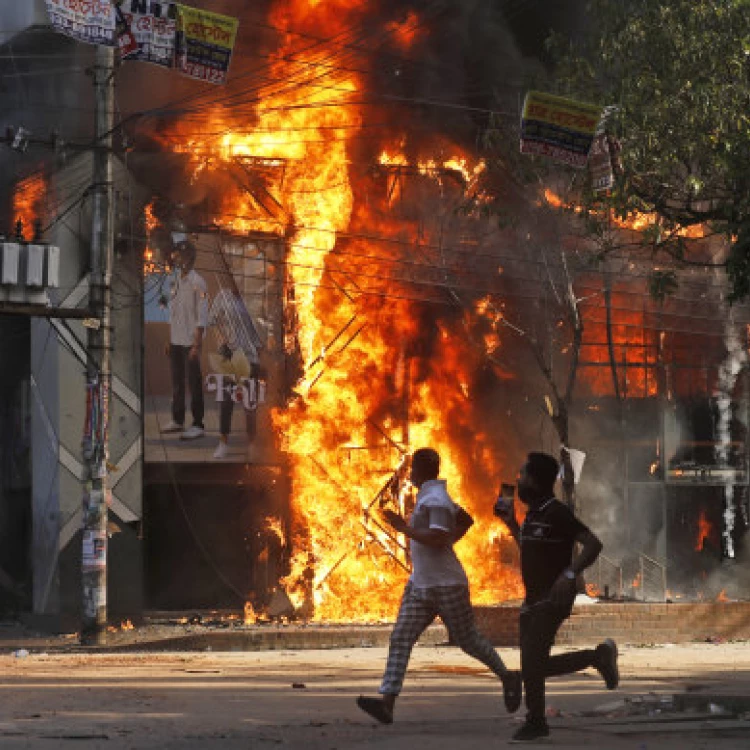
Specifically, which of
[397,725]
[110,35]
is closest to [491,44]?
[110,35]

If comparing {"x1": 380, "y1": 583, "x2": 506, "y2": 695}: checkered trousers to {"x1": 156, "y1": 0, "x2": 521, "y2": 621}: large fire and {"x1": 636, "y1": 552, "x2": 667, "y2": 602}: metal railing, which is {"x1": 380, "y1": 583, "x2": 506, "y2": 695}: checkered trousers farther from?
{"x1": 636, "y1": 552, "x2": 667, "y2": 602}: metal railing

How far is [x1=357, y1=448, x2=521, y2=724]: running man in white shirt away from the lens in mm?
10539

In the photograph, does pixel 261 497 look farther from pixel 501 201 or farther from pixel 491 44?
pixel 491 44

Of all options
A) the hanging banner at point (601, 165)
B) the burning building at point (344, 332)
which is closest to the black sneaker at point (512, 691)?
the hanging banner at point (601, 165)

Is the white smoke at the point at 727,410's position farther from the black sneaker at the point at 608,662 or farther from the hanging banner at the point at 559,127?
the black sneaker at the point at 608,662

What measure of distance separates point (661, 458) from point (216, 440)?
32.6 feet

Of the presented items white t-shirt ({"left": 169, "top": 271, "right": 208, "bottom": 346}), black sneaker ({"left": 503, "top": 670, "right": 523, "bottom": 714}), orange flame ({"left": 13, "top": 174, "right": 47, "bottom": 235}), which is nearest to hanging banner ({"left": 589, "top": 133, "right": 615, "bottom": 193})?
black sneaker ({"left": 503, "top": 670, "right": 523, "bottom": 714})

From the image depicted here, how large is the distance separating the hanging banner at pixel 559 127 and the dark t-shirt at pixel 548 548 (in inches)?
345

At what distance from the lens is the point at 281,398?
2784 centimetres

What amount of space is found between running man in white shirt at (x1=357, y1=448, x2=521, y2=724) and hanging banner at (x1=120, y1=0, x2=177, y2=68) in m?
10.8

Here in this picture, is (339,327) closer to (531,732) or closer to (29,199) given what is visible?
(29,199)

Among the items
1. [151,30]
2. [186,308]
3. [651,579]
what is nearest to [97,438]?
[186,308]

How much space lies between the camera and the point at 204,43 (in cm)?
2003

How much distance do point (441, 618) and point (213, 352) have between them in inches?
658
